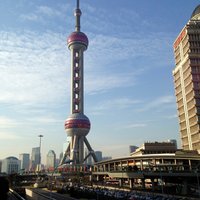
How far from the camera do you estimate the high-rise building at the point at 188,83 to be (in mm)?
133750

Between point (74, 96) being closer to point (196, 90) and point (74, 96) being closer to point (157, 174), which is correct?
point (196, 90)

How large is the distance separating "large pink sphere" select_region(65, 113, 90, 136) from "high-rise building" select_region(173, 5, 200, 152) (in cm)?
6472

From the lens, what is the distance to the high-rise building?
134 m

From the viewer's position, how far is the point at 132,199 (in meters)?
64.8

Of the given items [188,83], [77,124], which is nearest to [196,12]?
[188,83]

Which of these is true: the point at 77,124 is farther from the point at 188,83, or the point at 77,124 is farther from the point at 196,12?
the point at 196,12

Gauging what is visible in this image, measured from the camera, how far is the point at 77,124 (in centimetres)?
18738

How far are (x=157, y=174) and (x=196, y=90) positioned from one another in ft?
182

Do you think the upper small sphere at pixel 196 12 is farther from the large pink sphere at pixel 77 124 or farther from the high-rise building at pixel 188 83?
the large pink sphere at pixel 77 124

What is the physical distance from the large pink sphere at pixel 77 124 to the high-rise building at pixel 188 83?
64.7m

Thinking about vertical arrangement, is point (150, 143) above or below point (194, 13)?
below

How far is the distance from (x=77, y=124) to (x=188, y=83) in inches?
3121

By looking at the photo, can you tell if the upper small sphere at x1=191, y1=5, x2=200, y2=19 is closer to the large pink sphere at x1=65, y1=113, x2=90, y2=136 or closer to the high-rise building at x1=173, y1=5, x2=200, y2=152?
the high-rise building at x1=173, y1=5, x2=200, y2=152

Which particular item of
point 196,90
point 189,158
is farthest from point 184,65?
point 189,158
